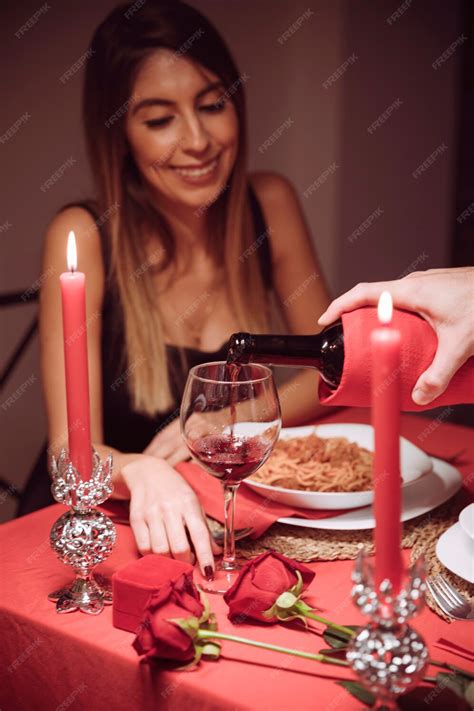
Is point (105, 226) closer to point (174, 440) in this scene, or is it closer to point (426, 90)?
point (174, 440)

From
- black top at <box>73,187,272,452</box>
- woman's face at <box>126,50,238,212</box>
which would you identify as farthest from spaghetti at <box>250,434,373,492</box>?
woman's face at <box>126,50,238,212</box>

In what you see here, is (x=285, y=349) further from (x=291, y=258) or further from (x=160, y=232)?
(x=291, y=258)

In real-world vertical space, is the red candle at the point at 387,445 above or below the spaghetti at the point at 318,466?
above

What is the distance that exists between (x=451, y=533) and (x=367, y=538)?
0.14 metres

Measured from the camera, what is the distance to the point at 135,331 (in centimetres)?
208

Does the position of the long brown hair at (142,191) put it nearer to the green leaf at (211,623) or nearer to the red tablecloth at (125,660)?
the red tablecloth at (125,660)

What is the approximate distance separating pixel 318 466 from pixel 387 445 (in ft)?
2.29

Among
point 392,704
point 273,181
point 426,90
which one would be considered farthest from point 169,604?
point 426,90

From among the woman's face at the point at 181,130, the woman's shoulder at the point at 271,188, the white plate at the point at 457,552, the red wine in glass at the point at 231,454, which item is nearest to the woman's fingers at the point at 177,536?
the red wine in glass at the point at 231,454

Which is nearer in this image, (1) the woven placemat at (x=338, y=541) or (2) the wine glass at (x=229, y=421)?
(2) the wine glass at (x=229, y=421)

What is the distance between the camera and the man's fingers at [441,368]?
3.34 ft

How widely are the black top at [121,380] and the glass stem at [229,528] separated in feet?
3.22

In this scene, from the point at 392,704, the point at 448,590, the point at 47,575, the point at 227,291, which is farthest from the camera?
the point at 227,291

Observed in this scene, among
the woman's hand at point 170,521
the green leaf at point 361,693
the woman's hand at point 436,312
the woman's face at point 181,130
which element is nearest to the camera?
the green leaf at point 361,693
